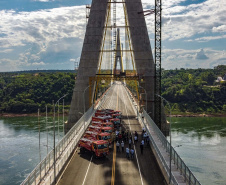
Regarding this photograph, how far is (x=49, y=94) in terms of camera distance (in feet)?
381

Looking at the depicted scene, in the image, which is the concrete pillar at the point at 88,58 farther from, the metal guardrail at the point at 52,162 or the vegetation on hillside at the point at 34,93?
the vegetation on hillside at the point at 34,93

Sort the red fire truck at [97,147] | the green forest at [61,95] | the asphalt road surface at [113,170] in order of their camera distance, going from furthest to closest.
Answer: the green forest at [61,95]
the red fire truck at [97,147]
the asphalt road surface at [113,170]

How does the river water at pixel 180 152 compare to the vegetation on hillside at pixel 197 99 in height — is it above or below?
below

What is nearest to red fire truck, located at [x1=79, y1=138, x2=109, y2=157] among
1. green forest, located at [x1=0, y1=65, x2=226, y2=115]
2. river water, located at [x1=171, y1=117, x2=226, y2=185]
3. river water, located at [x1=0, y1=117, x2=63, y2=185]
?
river water, located at [x1=0, y1=117, x2=63, y2=185]

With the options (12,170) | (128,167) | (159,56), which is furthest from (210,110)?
(128,167)

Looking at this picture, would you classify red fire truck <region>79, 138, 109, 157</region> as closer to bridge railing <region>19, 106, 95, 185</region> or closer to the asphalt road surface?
the asphalt road surface

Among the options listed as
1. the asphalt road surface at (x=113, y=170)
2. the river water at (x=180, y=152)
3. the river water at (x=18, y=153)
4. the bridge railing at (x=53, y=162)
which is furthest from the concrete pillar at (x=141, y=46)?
the asphalt road surface at (x=113, y=170)

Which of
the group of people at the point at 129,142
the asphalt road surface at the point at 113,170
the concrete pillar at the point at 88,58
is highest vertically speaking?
the concrete pillar at the point at 88,58

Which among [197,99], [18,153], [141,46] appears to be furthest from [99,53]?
[197,99]

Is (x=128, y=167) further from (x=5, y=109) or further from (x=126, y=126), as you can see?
(x=5, y=109)

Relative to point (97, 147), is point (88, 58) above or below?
above

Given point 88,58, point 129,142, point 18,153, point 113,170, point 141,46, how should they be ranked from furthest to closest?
point 18,153, point 88,58, point 141,46, point 129,142, point 113,170

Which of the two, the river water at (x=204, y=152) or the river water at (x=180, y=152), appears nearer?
the river water at (x=204, y=152)

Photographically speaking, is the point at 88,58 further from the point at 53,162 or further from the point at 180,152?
the point at 53,162
